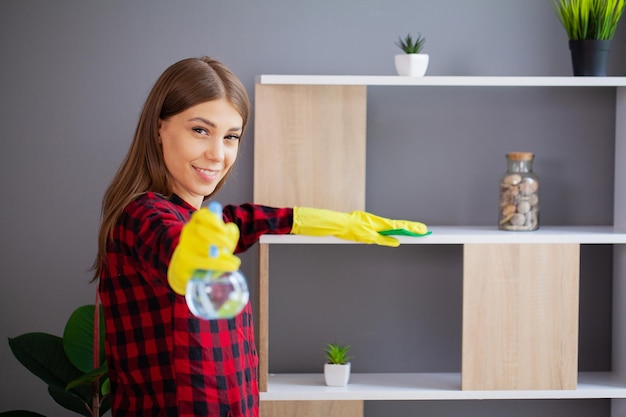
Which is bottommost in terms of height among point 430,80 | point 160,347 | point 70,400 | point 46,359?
point 70,400

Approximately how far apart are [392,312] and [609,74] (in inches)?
38.7

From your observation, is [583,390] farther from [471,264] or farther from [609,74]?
[609,74]

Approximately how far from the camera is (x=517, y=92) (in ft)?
8.50

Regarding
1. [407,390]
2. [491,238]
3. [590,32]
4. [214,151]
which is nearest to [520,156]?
[491,238]

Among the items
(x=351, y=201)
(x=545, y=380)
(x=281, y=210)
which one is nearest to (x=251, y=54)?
(x=351, y=201)

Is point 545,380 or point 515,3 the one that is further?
point 515,3

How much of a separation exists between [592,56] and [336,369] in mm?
1130

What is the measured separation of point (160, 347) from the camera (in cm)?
138

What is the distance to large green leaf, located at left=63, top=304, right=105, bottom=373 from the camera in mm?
2238

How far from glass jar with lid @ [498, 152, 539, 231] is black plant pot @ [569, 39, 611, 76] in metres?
0.29

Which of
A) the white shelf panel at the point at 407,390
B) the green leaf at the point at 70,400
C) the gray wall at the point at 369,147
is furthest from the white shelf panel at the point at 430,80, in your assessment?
the green leaf at the point at 70,400

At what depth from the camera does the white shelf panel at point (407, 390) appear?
233 centimetres

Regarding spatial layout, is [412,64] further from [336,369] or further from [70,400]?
[70,400]

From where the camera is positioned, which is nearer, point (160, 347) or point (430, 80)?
point (160, 347)
